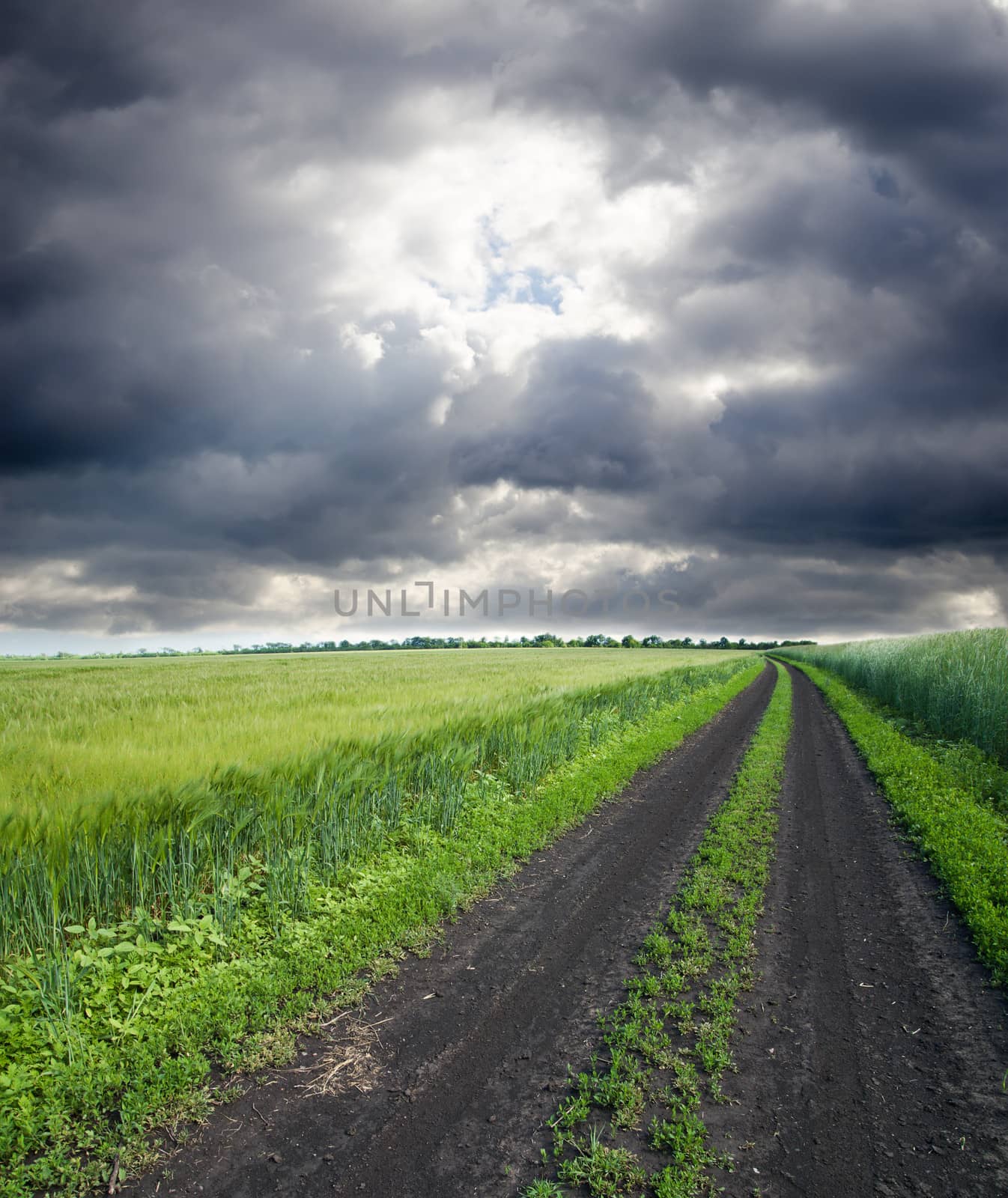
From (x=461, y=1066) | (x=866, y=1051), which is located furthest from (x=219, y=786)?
(x=866, y=1051)

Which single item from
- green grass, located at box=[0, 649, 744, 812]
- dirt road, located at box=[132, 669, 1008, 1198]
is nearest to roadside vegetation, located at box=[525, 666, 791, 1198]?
dirt road, located at box=[132, 669, 1008, 1198]

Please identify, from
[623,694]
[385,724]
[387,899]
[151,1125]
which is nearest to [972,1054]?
[387,899]

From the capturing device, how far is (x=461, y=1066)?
426cm

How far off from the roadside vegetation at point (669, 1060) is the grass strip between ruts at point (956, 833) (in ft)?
6.56

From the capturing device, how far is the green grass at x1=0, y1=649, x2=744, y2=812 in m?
6.53

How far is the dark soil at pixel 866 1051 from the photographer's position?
11.6 feet

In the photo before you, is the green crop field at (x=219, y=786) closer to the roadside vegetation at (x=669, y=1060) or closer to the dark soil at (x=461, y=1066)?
the dark soil at (x=461, y=1066)

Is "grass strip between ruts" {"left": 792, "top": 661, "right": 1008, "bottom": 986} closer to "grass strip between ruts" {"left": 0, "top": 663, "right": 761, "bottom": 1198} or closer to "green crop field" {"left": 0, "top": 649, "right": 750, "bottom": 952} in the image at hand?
"grass strip between ruts" {"left": 0, "top": 663, "right": 761, "bottom": 1198}

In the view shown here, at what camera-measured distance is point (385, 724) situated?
9.71 meters

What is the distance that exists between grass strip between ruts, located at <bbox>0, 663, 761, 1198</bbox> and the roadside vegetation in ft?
6.92

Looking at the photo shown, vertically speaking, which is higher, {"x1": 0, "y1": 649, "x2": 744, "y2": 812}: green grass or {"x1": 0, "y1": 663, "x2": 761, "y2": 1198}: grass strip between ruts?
{"x1": 0, "y1": 649, "x2": 744, "y2": 812}: green grass

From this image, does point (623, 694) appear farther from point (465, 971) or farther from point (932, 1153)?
point (932, 1153)

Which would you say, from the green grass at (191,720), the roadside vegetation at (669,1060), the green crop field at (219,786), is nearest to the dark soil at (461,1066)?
the roadside vegetation at (669,1060)

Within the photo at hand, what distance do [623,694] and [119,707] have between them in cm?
1332
